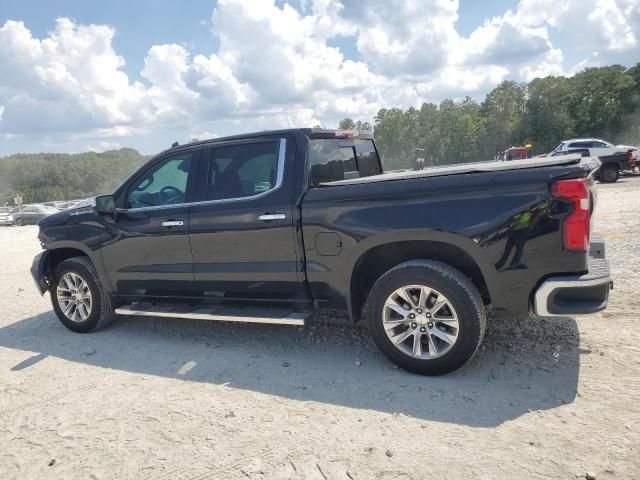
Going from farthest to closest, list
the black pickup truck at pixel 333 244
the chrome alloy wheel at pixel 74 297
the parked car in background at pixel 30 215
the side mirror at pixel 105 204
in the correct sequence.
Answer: the parked car in background at pixel 30 215 < the chrome alloy wheel at pixel 74 297 < the side mirror at pixel 105 204 < the black pickup truck at pixel 333 244

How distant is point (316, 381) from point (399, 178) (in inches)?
66.4

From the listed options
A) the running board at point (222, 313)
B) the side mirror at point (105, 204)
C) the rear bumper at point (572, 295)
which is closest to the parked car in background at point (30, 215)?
the side mirror at point (105, 204)

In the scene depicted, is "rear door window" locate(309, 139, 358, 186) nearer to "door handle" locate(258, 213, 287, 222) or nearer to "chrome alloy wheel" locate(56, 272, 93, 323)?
"door handle" locate(258, 213, 287, 222)

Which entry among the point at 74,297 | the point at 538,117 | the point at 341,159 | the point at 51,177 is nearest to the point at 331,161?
the point at 341,159

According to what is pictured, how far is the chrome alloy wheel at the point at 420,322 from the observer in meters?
3.52

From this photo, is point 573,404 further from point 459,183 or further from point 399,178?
point 399,178

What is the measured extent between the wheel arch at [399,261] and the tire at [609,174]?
19.4 metres

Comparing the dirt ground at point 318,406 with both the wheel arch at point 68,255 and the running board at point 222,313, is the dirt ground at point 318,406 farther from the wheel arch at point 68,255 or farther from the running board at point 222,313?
the wheel arch at point 68,255

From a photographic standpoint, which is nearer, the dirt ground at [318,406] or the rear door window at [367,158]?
the dirt ground at [318,406]

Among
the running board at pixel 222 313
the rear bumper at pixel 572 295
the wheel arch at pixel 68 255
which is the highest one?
the wheel arch at pixel 68 255

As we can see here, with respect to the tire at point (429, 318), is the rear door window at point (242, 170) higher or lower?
higher

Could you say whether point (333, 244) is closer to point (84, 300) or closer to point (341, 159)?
point (341, 159)

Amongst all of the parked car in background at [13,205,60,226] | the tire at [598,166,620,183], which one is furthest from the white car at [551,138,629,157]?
the parked car in background at [13,205,60,226]

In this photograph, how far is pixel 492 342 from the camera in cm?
413
